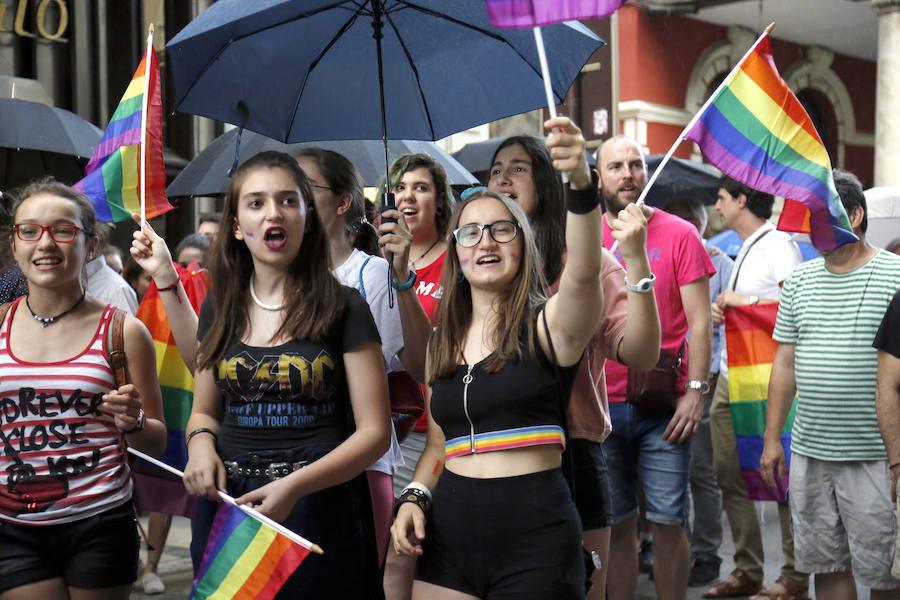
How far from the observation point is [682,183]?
33.6 feet

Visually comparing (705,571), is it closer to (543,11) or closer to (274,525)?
(274,525)

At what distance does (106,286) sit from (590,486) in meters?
3.17

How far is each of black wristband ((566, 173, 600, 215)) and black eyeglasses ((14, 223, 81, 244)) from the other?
5.51 ft

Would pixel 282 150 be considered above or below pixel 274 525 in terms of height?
above

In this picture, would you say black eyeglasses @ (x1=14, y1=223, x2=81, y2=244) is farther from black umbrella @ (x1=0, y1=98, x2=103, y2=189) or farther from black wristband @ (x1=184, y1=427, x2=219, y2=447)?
black umbrella @ (x1=0, y1=98, x2=103, y2=189)

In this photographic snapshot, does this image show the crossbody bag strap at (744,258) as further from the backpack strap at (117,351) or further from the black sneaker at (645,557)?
the backpack strap at (117,351)

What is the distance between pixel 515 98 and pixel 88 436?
6.54ft

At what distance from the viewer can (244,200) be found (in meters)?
3.30

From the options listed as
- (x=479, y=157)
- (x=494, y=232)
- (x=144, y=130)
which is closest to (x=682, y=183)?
(x=479, y=157)

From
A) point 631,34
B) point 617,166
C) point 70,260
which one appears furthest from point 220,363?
point 631,34

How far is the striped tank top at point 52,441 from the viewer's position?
11.0 feet

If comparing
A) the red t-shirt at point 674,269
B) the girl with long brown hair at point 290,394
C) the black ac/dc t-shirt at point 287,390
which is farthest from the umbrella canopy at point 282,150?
the black ac/dc t-shirt at point 287,390

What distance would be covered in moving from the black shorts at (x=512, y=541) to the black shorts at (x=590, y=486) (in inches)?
25.6

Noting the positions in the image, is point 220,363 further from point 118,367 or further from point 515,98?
point 515,98
